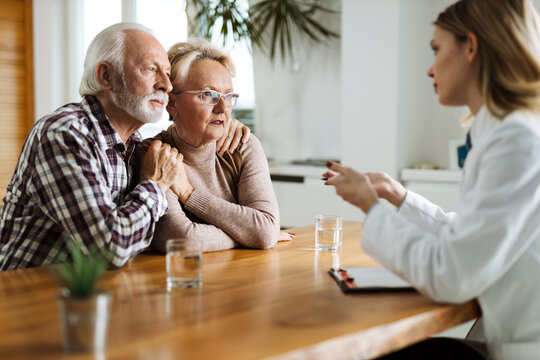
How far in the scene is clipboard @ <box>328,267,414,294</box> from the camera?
147 centimetres

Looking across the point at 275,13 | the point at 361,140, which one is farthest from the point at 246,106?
the point at 361,140

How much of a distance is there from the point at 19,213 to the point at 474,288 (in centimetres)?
133

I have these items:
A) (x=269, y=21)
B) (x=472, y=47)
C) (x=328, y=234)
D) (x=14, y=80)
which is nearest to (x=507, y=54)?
(x=472, y=47)

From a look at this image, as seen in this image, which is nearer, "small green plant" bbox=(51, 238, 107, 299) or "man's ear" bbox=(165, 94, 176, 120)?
"small green plant" bbox=(51, 238, 107, 299)

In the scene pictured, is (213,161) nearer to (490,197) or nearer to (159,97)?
(159,97)

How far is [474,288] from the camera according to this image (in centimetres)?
129

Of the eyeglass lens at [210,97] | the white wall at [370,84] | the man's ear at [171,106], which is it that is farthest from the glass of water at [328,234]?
the white wall at [370,84]

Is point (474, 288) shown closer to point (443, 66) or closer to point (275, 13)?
point (443, 66)

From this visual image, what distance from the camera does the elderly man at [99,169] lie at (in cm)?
166

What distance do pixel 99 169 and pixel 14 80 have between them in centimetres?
455

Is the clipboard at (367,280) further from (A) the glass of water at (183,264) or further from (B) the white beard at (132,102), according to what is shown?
(B) the white beard at (132,102)

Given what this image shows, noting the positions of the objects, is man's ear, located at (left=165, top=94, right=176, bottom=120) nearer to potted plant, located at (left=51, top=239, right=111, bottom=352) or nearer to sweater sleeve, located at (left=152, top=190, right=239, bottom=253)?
sweater sleeve, located at (left=152, top=190, right=239, bottom=253)

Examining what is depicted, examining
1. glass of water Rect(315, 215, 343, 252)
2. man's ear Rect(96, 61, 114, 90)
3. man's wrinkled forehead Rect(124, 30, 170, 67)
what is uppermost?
man's wrinkled forehead Rect(124, 30, 170, 67)

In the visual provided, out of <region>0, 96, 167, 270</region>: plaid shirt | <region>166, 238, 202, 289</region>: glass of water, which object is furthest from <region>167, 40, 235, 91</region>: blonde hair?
<region>166, 238, 202, 289</region>: glass of water
